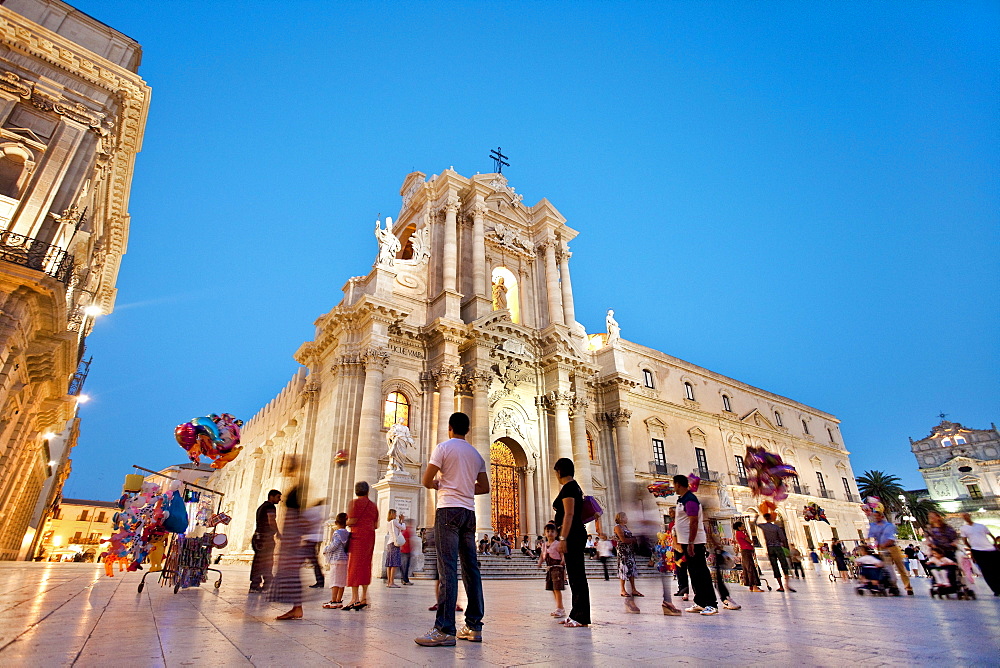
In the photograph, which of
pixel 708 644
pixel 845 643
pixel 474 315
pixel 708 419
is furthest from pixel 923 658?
pixel 708 419

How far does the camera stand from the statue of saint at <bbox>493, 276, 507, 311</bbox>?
90.8 feet

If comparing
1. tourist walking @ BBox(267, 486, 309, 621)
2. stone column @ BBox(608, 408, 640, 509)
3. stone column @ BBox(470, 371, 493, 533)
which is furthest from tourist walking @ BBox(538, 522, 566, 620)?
stone column @ BBox(608, 408, 640, 509)

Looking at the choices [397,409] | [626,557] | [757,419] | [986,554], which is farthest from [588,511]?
[757,419]

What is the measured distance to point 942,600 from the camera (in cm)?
775

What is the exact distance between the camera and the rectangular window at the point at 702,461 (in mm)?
30461

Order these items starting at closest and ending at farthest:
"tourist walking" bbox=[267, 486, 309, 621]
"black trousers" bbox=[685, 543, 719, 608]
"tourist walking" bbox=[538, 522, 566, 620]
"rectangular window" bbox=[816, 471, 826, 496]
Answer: "tourist walking" bbox=[267, 486, 309, 621] → "tourist walking" bbox=[538, 522, 566, 620] → "black trousers" bbox=[685, 543, 719, 608] → "rectangular window" bbox=[816, 471, 826, 496]

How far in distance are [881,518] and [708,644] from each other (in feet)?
26.5

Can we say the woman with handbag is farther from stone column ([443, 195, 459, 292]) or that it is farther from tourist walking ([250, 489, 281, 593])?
stone column ([443, 195, 459, 292])

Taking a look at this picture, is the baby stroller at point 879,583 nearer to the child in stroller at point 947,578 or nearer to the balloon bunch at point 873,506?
the child in stroller at point 947,578

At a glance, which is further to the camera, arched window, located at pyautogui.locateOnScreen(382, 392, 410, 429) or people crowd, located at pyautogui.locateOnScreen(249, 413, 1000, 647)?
arched window, located at pyautogui.locateOnScreen(382, 392, 410, 429)

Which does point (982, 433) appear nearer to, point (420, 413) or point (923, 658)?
point (420, 413)

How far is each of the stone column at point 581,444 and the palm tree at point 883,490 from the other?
1717 inches

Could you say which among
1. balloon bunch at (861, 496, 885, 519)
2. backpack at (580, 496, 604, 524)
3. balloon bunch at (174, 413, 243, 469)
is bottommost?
backpack at (580, 496, 604, 524)

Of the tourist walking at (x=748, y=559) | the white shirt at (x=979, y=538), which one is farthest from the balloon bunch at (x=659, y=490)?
the white shirt at (x=979, y=538)
